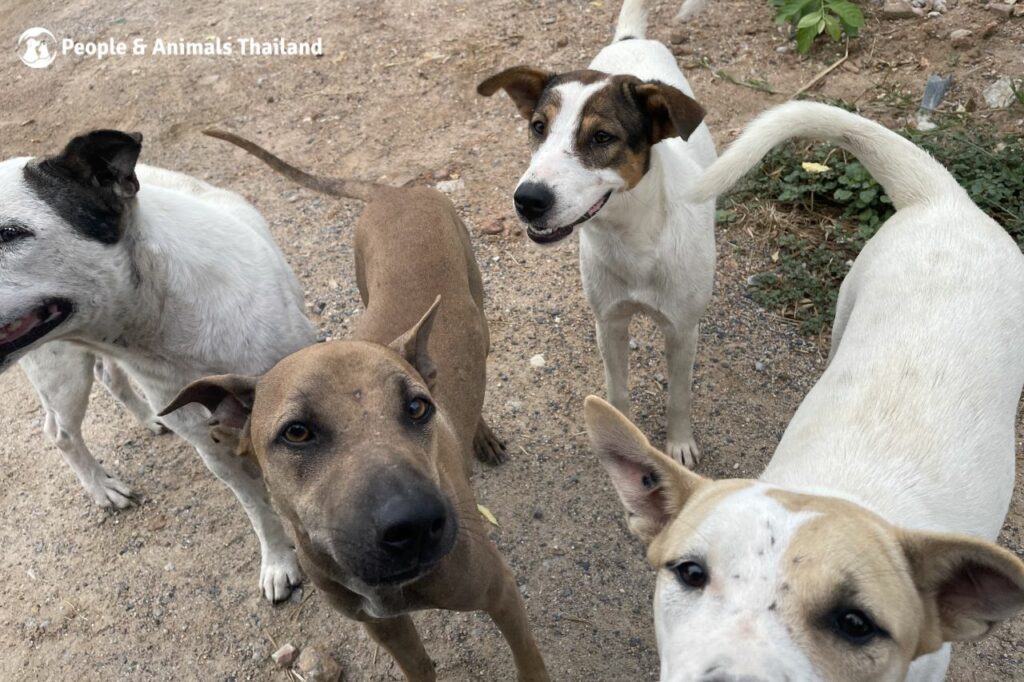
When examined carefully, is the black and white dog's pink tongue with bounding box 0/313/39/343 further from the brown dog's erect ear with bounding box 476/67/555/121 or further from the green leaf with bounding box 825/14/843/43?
the green leaf with bounding box 825/14/843/43

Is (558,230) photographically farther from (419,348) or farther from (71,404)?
(71,404)

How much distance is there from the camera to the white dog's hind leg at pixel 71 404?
12.4 feet

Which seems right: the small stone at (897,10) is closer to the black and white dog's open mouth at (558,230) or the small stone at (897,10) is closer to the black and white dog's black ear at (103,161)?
the black and white dog's open mouth at (558,230)

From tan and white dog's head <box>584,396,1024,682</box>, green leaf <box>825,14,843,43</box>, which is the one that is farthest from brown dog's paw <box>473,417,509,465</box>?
green leaf <box>825,14,843,43</box>

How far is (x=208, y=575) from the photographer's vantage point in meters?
4.08

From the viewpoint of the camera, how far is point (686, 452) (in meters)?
4.25

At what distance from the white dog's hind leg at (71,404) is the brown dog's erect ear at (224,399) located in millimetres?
1360

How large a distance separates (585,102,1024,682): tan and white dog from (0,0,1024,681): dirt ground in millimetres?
1206

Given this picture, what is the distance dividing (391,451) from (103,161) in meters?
1.72

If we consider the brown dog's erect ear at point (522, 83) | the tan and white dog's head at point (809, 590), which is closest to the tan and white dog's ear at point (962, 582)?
the tan and white dog's head at point (809, 590)

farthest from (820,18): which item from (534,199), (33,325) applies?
(33,325)

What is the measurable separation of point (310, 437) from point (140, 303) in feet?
3.85

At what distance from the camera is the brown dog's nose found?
7.03ft

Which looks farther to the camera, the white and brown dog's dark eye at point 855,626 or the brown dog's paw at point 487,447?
the brown dog's paw at point 487,447
